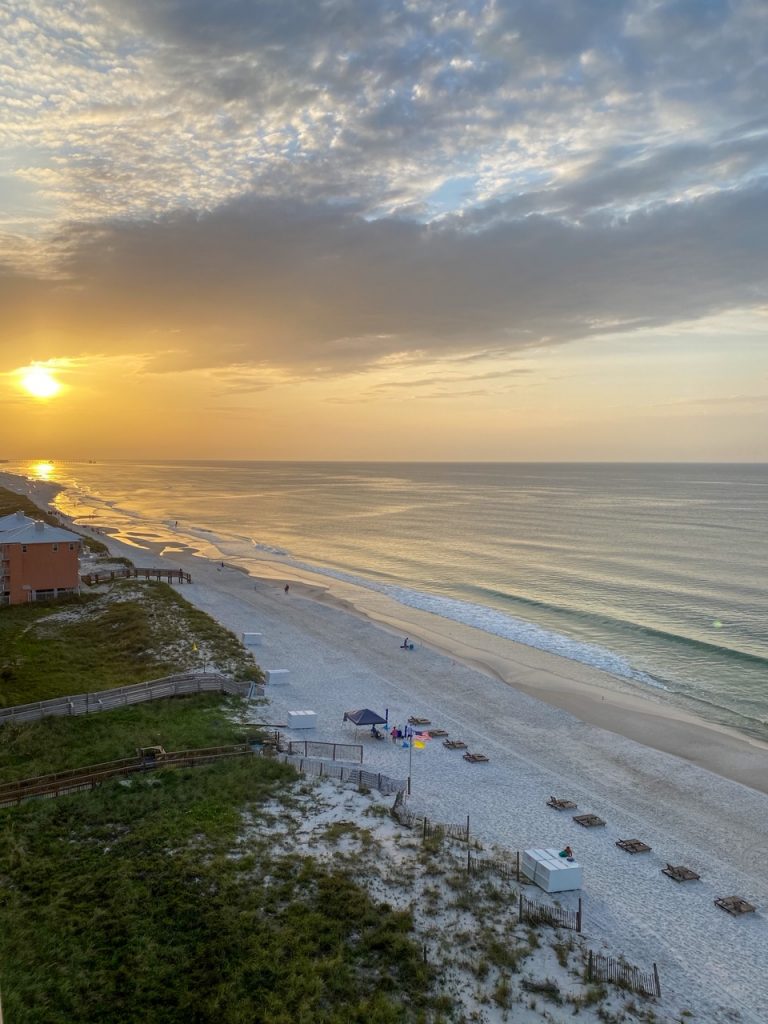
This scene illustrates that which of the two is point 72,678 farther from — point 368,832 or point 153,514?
point 153,514

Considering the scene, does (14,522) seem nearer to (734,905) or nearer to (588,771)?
(588,771)

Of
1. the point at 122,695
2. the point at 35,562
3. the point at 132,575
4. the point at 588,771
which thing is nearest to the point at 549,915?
the point at 588,771

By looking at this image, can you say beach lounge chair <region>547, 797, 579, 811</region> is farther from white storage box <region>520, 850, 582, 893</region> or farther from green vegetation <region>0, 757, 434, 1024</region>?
green vegetation <region>0, 757, 434, 1024</region>

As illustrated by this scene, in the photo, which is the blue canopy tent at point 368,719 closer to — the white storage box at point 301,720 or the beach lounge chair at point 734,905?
the white storage box at point 301,720

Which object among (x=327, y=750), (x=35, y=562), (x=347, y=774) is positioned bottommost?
(x=327, y=750)

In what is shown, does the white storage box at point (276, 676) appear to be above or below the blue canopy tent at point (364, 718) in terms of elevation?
below

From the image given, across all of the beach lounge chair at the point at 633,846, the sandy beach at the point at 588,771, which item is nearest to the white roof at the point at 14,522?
the sandy beach at the point at 588,771

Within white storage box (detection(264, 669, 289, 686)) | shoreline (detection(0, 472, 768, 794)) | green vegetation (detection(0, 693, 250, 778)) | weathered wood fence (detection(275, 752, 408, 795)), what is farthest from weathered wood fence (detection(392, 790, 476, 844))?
white storage box (detection(264, 669, 289, 686))
